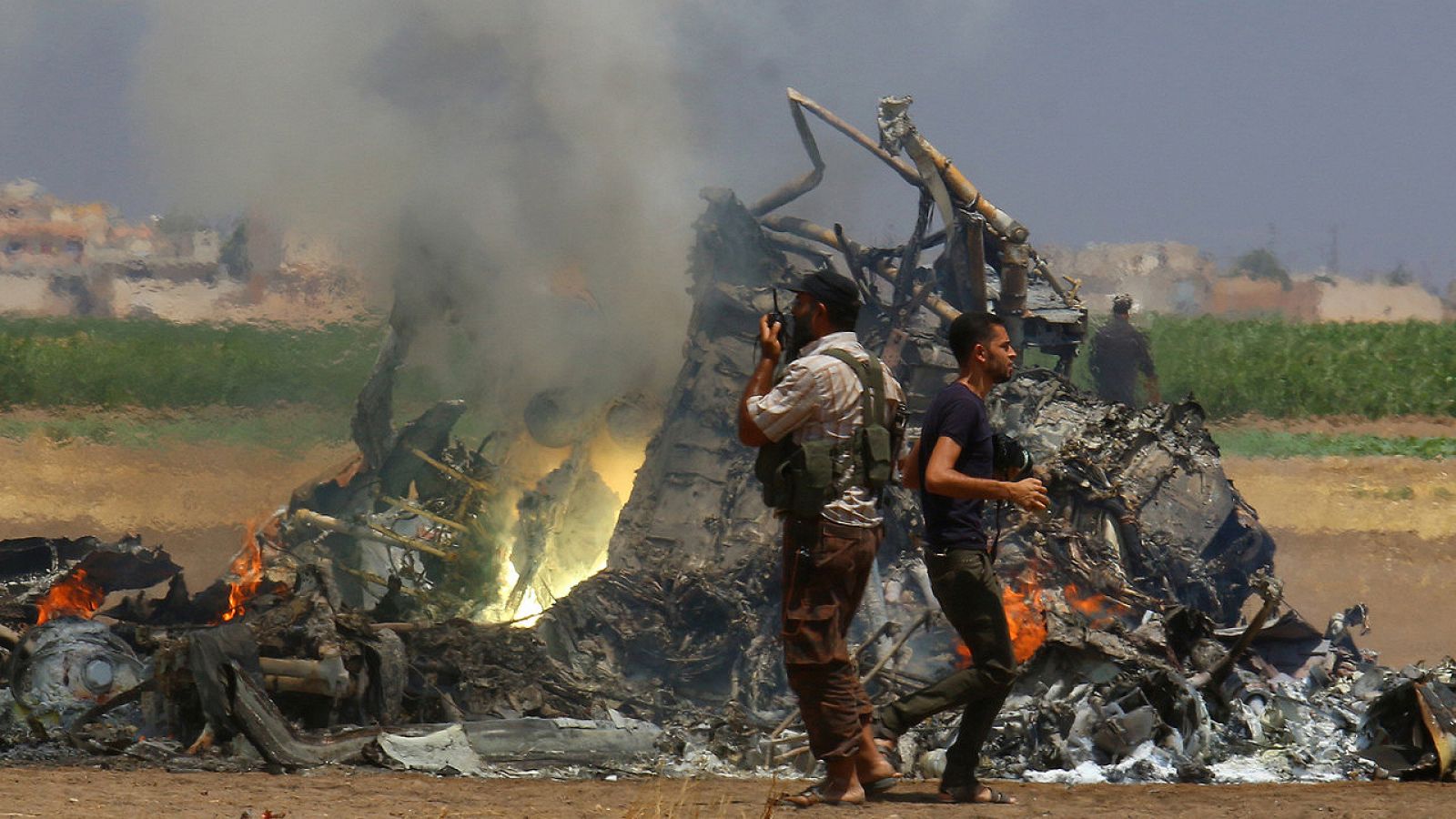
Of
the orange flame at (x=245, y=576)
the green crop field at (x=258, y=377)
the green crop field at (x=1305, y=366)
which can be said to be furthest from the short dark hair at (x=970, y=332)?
the green crop field at (x=1305, y=366)

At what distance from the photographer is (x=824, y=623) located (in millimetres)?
5148

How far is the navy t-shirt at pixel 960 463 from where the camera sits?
5.23 meters

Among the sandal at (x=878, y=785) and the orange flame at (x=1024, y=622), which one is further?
the orange flame at (x=1024, y=622)

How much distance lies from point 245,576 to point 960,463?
5.90 metres

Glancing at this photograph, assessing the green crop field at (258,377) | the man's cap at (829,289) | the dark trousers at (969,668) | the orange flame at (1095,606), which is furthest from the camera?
the green crop field at (258,377)

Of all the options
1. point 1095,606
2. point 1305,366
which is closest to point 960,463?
point 1095,606

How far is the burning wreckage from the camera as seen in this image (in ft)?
22.4

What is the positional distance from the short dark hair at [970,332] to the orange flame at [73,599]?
5.70 metres

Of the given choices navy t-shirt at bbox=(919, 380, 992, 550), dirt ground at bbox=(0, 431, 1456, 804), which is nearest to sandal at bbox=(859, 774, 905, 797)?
dirt ground at bbox=(0, 431, 1456, 804)

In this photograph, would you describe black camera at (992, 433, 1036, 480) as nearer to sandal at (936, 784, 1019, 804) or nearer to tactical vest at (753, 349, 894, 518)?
tactical vest at (753, 349, 894, 518)

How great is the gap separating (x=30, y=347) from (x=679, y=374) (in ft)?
30.6

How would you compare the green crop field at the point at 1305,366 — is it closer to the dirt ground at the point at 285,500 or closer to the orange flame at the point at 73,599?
the dirt ground at the point at 285,500

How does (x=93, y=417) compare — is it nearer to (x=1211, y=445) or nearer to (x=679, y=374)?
(x=679, y=374)

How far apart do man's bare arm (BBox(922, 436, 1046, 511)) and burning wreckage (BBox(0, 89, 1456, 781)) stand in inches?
79.9
